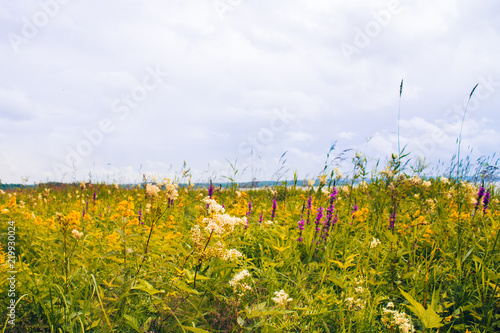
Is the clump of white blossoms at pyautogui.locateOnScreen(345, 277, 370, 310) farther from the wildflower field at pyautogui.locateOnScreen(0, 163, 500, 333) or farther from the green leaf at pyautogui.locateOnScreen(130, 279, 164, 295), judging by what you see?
the green leaf at pyautogui.locateOnScreen(130, 279, 164, 295)

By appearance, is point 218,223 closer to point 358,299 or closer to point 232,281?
point 232,281

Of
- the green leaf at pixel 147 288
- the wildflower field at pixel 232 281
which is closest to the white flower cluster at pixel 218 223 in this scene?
the wildflower field at pixel 232 281

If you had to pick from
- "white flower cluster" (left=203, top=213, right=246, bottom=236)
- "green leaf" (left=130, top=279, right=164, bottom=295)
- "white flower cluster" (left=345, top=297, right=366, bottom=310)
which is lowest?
"white flower cluster" (left=345, top=297, right=366, bottom=310)

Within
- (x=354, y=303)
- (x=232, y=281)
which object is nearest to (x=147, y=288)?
(x=232, y=281)

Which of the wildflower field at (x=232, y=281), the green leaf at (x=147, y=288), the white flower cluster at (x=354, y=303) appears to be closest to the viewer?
the green leaf at (x=147, y=288)

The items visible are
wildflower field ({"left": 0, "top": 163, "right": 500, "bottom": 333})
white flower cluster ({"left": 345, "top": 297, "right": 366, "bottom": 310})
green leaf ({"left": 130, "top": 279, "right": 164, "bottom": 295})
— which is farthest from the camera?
white flower cluster ({"left": 345, "top": 297, "right": 366, "bottom": 310})

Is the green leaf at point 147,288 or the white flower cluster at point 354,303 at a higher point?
the green leaf at point 147,288

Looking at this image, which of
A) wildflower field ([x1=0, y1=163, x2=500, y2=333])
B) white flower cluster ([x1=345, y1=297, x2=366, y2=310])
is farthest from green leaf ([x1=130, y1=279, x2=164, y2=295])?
white flower cluster ([x1=345, y1=297, x2=366, y2=310])

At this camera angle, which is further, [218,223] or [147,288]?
[218,223]

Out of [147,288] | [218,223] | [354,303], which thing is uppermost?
[218,223]

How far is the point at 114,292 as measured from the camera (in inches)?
77.5

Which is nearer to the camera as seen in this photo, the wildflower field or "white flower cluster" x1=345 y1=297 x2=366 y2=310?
the wildflower field

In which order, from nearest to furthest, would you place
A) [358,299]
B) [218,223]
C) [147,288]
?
[147,288]
[218,223]
[358,299]

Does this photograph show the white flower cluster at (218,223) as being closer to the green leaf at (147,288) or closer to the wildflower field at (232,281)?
the wildflower field at (232,281)
